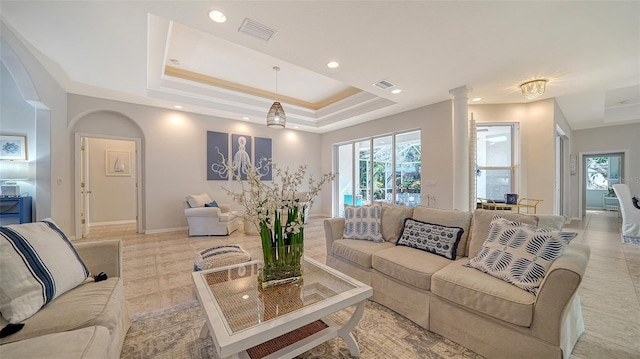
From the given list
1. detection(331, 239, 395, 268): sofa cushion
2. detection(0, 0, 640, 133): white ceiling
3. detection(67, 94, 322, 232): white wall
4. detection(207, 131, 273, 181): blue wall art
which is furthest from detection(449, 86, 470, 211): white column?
detection(67, 94, 322, 232): white wall

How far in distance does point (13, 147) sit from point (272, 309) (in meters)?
5.01

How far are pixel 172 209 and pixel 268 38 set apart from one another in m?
4.49

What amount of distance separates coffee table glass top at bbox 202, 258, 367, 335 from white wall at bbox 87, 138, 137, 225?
643cm

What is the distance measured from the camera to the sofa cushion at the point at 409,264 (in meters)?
1.85

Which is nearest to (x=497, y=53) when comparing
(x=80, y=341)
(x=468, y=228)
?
(x=468, y=228)

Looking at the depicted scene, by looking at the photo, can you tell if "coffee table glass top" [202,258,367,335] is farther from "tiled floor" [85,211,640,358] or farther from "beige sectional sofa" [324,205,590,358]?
"beige sectional sofa" [324,205,590,358]

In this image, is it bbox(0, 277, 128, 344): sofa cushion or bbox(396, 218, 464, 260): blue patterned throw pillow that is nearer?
bbox(0, 277, 128, 344): sofa cushion

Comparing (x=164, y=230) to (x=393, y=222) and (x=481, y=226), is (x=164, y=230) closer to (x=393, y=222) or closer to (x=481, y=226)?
(x=393, y=222)

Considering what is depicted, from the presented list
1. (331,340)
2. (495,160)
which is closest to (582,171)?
(495,160)

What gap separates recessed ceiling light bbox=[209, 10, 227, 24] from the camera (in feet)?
7.04

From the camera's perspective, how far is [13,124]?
3.61 m

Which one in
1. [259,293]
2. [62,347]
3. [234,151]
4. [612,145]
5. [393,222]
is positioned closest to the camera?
[62,347]

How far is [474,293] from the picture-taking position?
1558mm

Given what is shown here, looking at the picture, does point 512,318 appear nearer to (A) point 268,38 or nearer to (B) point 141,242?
(A) point 268,38
